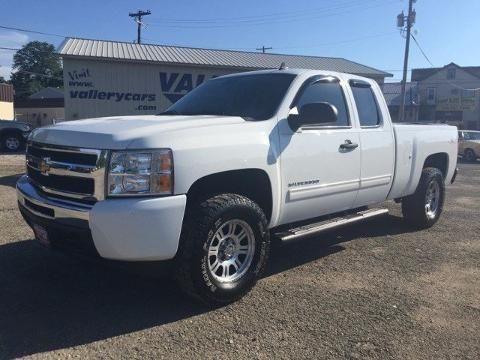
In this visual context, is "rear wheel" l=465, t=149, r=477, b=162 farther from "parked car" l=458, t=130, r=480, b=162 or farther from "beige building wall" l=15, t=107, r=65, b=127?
"beige building wall" l=15, t=107, r=65, b=127

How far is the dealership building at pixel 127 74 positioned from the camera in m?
20.6

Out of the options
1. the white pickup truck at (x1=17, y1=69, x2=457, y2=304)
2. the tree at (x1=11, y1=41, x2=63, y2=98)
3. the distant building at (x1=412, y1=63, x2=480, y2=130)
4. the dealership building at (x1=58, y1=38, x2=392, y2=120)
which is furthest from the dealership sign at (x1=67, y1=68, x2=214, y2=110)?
the tree at (x1=11, y1=41, x2=63, y2=98)

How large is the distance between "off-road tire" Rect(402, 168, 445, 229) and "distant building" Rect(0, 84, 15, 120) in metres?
44.4

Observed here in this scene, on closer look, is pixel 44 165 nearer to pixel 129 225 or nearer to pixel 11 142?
pixel 129 225

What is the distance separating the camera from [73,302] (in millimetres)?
4160

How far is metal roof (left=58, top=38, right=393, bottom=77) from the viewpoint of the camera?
21.2 metres

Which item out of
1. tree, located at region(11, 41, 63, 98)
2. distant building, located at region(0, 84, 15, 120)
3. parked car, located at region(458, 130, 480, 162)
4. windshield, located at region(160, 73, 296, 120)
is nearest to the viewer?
windshield, located at region(160, 73, 296, 120)

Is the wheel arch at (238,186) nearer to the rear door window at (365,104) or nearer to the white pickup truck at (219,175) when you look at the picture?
the white pickup truck at (219,175)

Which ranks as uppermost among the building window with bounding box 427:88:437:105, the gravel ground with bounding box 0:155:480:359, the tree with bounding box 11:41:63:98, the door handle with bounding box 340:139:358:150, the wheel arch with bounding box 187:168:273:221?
the tree with bounding box 11:41:63:98

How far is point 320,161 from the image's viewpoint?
16.1 ft

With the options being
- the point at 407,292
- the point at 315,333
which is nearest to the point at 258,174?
the point at 315,333

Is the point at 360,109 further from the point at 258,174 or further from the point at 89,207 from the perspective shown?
the point at 89,207

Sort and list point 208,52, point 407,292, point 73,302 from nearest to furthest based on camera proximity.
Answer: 1. point 73,302
2. point 407,292
3. point 208,52

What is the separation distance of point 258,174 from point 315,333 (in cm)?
140
